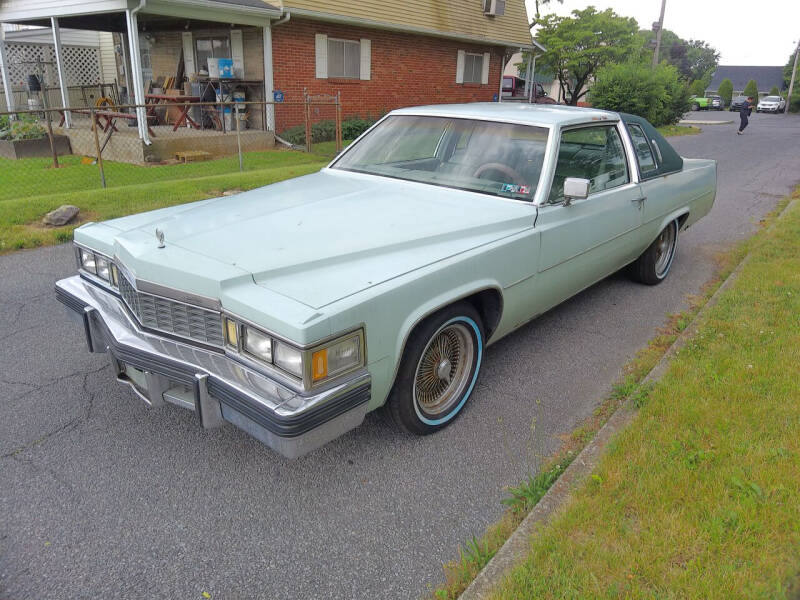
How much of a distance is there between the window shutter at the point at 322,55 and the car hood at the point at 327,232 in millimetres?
13730

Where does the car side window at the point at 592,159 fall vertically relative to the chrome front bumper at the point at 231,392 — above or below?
above

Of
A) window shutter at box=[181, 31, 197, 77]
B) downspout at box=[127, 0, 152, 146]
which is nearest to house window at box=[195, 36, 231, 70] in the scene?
window shutter at box=[181, 31, 197, 77]

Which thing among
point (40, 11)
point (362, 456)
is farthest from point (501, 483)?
point (40, 11)

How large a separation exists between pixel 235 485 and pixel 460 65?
21.0 metres

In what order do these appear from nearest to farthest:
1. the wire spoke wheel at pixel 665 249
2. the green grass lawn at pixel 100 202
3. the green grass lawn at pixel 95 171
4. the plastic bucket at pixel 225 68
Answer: the wire spoke wheel at pixel 665 249, the green grass lawn at pixel 100 202, the green grass lawn at pixel 95 171, the plastic bucket at pixel 225 68

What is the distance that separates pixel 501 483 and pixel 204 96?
14.7m

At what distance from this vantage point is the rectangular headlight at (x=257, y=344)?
8.12 feet

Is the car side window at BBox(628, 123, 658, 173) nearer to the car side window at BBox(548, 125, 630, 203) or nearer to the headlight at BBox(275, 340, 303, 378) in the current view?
the car side window at BBox(548, 125, 630, 203)

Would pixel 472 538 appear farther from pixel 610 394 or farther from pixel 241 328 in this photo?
pixel 610 394

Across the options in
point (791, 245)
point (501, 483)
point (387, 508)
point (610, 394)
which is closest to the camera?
point (387, 508)

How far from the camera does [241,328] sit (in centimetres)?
253

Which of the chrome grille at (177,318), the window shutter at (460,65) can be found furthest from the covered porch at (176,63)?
the chrome grille at (177,318)

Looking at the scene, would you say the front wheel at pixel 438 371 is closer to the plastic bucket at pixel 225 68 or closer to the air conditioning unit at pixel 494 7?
the plastic bucket at pixel 225 68

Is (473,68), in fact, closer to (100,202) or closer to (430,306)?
(100,202)
